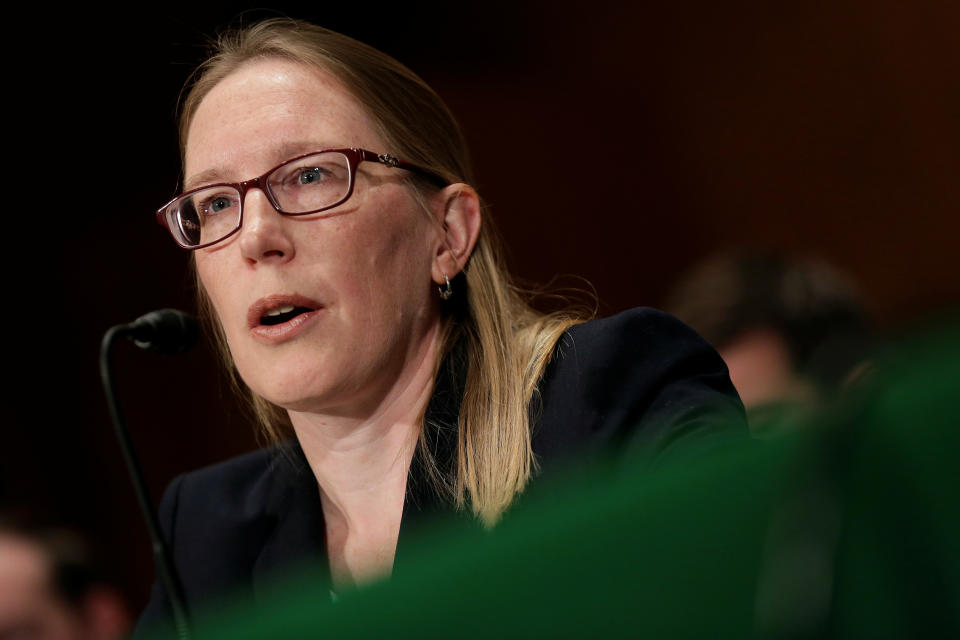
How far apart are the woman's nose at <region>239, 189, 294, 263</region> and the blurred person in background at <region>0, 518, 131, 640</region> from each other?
20.7 inches

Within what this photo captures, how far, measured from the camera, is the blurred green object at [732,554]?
440 millimetres

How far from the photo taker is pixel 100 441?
14.5ft

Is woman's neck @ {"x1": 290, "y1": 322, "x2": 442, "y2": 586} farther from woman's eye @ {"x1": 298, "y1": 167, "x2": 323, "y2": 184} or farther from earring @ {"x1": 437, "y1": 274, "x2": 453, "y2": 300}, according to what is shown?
woman's eye @ {"x1": 298, "y1": 167, "x2": 323, "y2": 184}

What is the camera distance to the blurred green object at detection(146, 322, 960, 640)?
44 centimetres

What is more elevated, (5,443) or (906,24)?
(906,24)

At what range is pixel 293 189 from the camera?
62.8 inches

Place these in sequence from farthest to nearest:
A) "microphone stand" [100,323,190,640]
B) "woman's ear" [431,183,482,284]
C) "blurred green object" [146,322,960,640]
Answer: "woman's ear" [431,183,482,284]
"microphone stand" [100,323,190,640]
"blurred green object" [146,322,960,640]

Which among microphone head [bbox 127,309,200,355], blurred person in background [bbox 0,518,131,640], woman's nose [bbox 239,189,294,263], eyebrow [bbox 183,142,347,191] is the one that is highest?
eyebrow [bbox 183,142,347,191]

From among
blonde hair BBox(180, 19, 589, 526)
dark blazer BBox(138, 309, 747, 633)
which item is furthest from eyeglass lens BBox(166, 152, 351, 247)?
dark blazer BBox(138, 309, 747, 633)

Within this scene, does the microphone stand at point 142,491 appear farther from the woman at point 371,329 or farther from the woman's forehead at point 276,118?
the woman's forehead at point 276,118

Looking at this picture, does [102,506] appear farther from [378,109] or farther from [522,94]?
[378,109]

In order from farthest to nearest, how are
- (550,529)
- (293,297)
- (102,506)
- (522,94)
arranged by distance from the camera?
(522,94), (102,506), (293,297), (550,529)

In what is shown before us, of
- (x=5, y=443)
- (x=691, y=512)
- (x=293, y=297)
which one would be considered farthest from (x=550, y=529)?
(x=5, y=443)

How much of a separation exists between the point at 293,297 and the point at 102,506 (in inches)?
128
